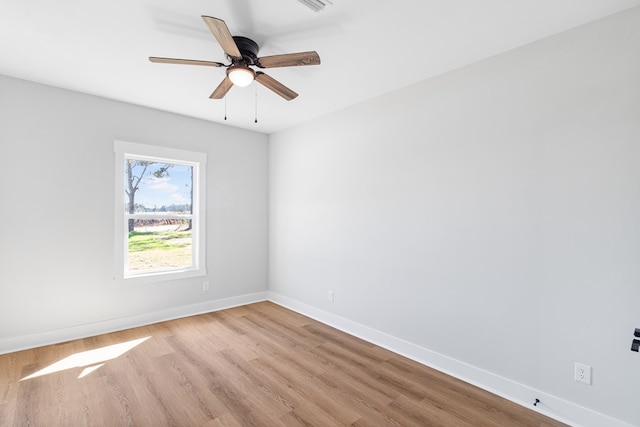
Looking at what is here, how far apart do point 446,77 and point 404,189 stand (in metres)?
1.08

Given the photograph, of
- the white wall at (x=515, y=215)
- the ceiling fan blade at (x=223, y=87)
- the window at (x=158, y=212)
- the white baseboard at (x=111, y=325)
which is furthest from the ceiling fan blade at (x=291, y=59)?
the white baseboard at (x=111, y=325)

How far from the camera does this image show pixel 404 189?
9.74ft

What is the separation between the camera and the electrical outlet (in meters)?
1.92

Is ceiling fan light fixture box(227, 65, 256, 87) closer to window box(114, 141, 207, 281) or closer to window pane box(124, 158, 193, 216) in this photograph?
window box(114, 141, 207, 281)

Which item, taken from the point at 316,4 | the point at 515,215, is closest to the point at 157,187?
the point at 316,4

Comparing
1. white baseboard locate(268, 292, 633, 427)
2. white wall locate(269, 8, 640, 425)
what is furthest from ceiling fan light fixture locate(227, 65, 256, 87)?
white baseboard locate(268, 292, 633, 427)

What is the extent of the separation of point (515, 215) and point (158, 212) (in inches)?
154

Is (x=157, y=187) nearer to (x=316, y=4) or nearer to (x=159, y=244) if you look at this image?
(x=159, y=244)

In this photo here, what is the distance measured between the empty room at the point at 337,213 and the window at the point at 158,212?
0.03m

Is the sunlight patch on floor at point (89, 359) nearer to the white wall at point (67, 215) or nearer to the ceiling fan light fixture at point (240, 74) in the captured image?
the white wall at point (67, 215)

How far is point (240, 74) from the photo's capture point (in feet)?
6.92

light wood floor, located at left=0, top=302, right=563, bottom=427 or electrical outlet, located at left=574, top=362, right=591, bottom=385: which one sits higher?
electrical outlet, located at left=574, top=362, right=591, bottom=385

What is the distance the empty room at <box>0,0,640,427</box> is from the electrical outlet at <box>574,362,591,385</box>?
14 millimetres

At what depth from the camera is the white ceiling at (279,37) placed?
1871mm
